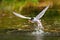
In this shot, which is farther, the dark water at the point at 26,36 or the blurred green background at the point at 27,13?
the blurred green background at the point at 27,13

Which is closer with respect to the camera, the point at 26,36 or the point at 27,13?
the point at 26,36

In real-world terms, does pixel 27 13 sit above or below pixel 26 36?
above

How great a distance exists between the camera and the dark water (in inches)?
480

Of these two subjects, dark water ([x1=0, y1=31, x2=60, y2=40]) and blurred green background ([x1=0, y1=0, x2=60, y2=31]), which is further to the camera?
blurred green background ([x1=0, y1=0, x2=60, y2=31])

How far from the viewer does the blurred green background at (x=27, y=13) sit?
1457cm

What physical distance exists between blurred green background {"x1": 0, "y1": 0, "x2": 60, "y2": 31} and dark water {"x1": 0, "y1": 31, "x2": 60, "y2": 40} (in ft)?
2.84

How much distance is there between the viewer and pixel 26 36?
12555 millimetres

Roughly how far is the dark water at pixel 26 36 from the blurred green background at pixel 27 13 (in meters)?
0.87

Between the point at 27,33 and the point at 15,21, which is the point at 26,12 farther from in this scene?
the point at 27,33

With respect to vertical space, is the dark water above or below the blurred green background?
below

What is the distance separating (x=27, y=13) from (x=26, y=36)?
15.4ft

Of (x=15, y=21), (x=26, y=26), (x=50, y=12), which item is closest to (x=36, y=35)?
(x=26, y=26)

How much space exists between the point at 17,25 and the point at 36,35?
208 centimetres

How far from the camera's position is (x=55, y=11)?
17.3 meters
